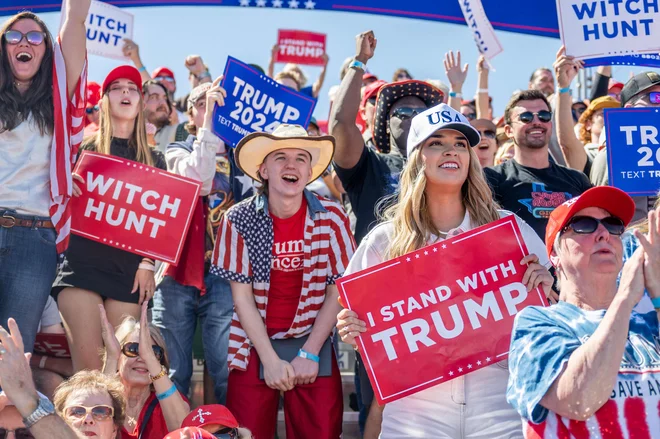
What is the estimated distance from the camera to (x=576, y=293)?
10.7ft

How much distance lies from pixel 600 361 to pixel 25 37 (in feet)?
11.1

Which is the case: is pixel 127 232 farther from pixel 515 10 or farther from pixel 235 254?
pixel 515 10

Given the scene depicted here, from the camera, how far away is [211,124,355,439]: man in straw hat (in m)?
4.76

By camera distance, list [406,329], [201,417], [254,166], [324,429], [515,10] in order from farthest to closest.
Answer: [515,10], [254,166], [324,429], [201,417], [406,329]

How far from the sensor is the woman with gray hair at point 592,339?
2.82 metres

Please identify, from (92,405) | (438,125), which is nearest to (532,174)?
(438,125)

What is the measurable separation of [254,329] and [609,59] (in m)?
3.34

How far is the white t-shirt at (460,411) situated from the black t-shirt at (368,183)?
1495 mm

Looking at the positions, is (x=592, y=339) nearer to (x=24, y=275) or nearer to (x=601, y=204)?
(x=601, y=204)

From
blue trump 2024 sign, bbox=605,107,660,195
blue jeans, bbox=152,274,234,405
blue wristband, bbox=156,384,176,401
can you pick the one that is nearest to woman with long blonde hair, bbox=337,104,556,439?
blue wristband, bbox=156,384,176,401

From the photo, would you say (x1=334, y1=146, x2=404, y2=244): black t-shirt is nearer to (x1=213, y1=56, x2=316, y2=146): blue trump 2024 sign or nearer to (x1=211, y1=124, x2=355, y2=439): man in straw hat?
(x1=211, y1=124, x2=355, y2=439): man in straw hat

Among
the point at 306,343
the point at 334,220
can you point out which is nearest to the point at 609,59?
the point at 334,220

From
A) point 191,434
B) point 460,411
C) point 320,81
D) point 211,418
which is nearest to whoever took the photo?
point 460,411

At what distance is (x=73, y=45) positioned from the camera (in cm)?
468
